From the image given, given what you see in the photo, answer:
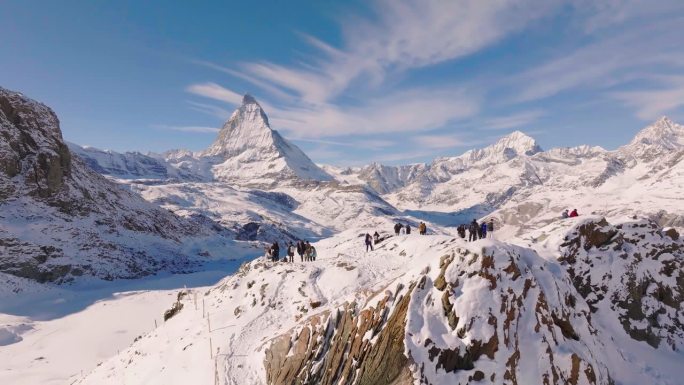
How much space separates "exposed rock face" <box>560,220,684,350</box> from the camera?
66.9 ft

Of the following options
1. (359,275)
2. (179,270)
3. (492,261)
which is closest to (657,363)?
(492,261)

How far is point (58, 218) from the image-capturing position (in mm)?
79562

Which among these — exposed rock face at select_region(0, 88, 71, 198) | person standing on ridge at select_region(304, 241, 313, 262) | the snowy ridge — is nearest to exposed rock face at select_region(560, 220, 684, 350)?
the snowy ridge

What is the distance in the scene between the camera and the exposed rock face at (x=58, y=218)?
6856cm

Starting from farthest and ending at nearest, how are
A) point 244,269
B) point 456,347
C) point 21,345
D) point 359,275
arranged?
point 21,345
point 244,269
point 359,275
point 456,347

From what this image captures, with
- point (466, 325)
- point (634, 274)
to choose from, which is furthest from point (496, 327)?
point (634, 274)

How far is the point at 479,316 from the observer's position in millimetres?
15281

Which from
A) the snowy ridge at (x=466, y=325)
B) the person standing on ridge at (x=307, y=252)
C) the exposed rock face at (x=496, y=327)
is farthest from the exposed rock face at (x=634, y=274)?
the person standing on ridge at (x=307, y=252)

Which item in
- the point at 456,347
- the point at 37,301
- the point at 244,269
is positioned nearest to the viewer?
the point at 456,347

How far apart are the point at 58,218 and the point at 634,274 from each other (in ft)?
310

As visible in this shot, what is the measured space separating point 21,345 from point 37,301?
19492 mm

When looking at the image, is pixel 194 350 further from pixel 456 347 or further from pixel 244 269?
pixel 456 347

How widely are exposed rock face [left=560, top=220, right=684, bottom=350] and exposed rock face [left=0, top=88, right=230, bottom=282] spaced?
76472mm

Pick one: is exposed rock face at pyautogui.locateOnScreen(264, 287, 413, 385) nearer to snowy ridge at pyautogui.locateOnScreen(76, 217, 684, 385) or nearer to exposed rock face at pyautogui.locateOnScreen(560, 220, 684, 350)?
snowy ridge at pyautogui.locateOnScreen(76, 217, 684, 385)
